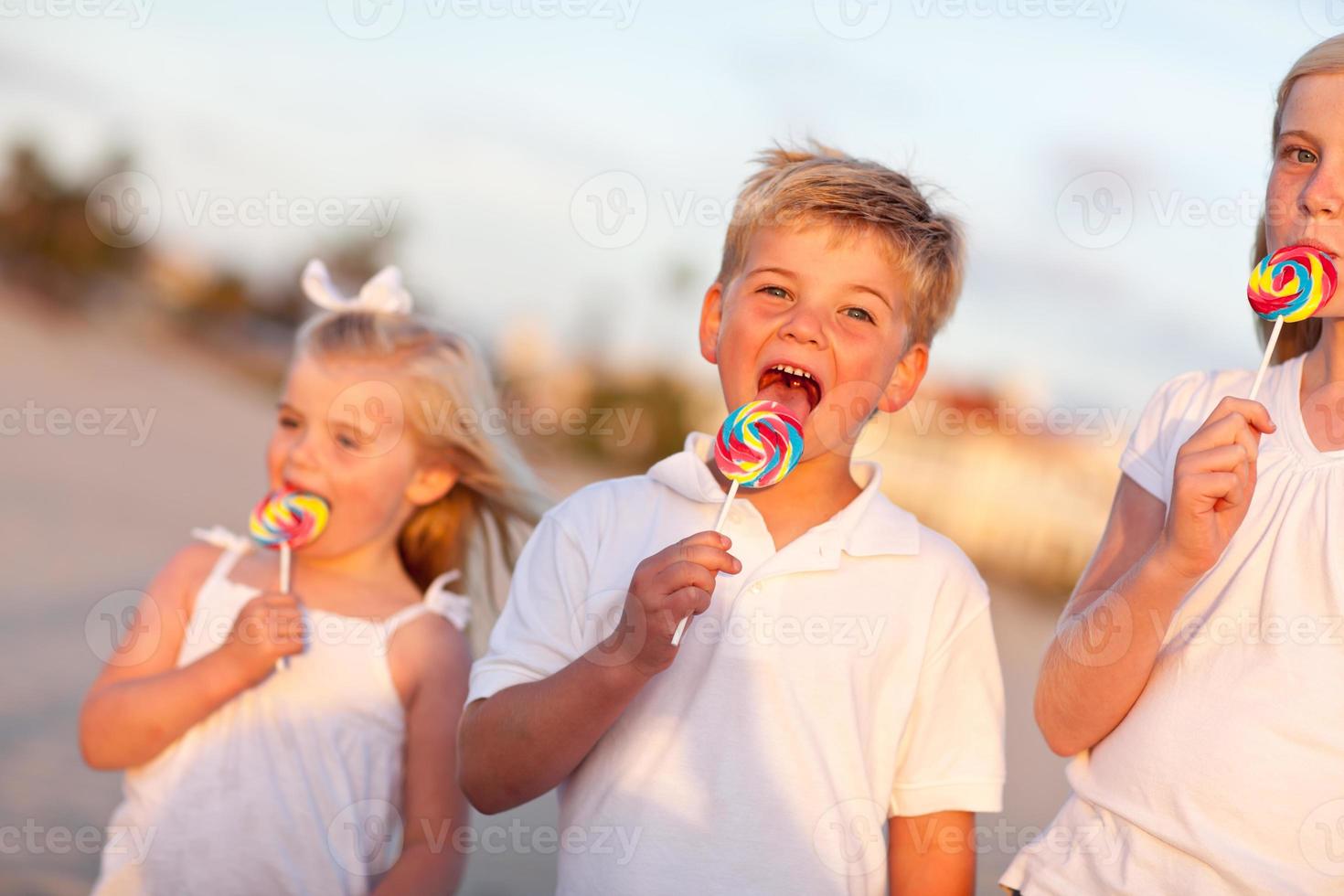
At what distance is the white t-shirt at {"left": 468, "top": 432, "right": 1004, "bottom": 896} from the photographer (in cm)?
273

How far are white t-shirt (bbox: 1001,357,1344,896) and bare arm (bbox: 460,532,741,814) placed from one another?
81 cm

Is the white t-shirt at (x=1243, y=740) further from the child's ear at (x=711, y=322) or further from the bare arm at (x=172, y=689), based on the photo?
the bare arm at (x=172, y=689)

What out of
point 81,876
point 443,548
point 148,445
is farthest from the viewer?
point 148,445

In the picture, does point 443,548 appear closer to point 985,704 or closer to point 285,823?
point 285,823

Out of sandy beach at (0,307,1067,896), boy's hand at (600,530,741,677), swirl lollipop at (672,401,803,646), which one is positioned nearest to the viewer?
boy's hand at (600,530,741,677)

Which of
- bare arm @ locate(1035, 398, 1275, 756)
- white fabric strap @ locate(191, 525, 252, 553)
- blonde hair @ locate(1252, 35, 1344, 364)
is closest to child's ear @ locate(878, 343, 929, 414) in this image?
bare arm @ locate(1035, 398, 1275, 756)

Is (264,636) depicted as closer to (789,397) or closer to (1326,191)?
(789,397)

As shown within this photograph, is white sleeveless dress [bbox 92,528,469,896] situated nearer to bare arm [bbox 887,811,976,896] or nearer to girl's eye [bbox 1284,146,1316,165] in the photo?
bare arm [bbox 887,811,976,896]

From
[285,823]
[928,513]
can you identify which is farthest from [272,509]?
[928,513]

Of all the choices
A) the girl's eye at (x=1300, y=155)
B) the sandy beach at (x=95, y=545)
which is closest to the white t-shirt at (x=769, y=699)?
the girl's eye at (x=1300, y=155)

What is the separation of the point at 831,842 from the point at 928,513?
9169mm

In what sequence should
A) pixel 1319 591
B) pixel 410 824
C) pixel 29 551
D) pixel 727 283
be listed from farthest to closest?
pixel 29 551 → pixel 410 824 → pixel 727 283 → pixel 1319 591

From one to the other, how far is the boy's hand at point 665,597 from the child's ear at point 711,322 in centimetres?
72

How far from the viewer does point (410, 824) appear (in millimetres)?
3383
